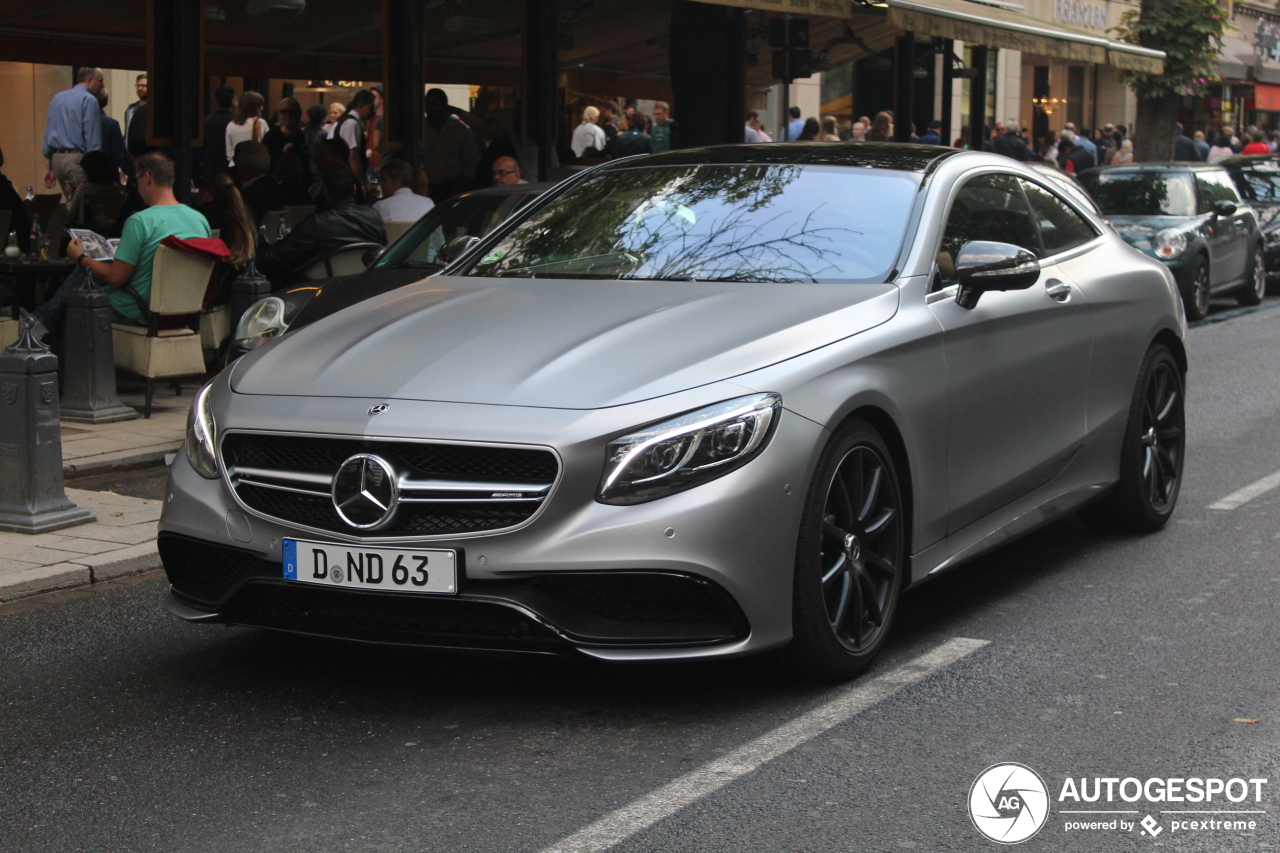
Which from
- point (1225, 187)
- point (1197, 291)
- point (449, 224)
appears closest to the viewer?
point (449, 224)

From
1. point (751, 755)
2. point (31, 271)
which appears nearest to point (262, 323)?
point (31, 271)

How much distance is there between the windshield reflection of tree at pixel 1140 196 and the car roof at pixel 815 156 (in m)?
11.6

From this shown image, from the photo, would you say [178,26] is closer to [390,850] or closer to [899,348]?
[899,348]

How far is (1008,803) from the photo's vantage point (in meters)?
3.93

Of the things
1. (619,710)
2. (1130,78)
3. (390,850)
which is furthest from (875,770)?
(1130,78)

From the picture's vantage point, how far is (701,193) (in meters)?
5.74

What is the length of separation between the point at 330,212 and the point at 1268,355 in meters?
7.58

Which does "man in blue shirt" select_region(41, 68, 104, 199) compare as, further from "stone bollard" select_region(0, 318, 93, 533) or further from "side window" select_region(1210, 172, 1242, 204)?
"side window" select_region(1210, 172, 1242, 204)

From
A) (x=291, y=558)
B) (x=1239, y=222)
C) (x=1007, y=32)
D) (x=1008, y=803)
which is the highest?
(x=1007, y=32)

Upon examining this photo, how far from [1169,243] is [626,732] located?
43.2 feet

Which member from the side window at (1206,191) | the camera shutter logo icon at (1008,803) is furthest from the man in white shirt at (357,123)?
the camera shutter logo icon at (1008,803)

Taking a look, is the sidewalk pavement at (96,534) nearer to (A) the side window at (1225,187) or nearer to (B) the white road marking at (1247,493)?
(B) the white road marking at (1247,493)

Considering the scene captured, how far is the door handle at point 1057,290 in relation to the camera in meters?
6.03

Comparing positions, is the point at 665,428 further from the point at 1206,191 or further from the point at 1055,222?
the point at 1206,191
